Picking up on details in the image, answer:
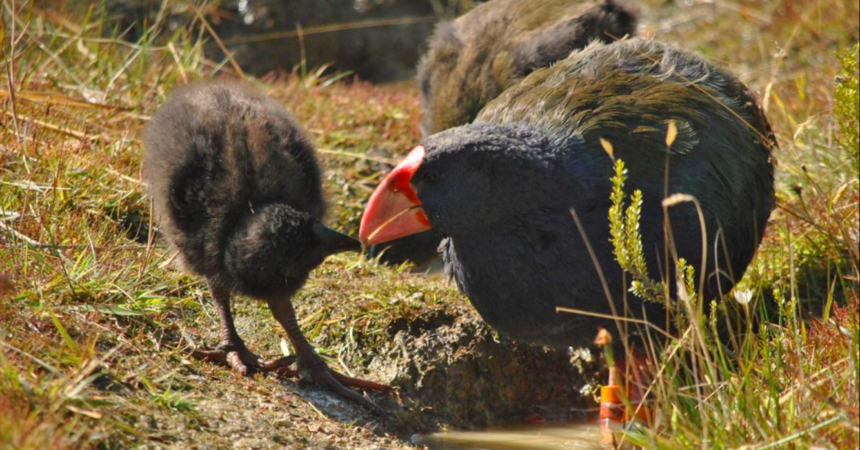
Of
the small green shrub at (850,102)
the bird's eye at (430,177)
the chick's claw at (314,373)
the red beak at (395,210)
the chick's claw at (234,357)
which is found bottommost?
the chick's claw at (314,373)

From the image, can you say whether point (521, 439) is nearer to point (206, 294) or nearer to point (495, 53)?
point (206, 294)

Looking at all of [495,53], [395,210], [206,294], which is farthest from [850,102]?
[495,53]

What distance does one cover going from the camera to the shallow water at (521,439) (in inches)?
121

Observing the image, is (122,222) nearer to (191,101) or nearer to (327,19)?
(191,101)

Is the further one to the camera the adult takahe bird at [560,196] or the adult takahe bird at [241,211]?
the adult takahe bird at [560,196]

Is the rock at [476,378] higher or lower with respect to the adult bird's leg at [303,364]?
lower

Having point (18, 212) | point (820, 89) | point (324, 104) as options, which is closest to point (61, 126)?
point (18, 212)

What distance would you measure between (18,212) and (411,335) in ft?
4.52

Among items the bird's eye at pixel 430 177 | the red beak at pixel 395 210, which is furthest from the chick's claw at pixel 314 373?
the bird's eye at pixel 430 177

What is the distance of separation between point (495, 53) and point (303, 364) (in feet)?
7.26

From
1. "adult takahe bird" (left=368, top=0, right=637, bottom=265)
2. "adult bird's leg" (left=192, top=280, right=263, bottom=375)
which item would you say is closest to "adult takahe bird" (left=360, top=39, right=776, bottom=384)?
"adult bird's leg" (left=192, top=280, right=263, bottom=375)

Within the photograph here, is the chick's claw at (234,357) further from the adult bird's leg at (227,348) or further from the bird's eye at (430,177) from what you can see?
the bird's eye at (430,177)

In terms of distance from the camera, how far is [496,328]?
314 centimetres

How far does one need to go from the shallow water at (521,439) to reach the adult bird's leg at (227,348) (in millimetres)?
598
